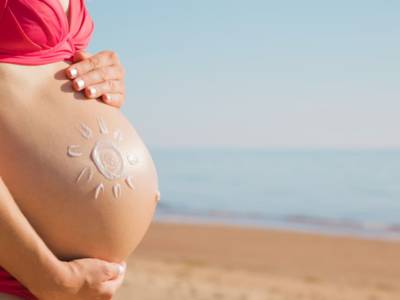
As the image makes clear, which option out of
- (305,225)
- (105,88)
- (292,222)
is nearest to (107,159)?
(105,88)

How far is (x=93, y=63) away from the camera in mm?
1970

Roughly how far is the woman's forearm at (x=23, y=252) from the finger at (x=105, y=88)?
0.37 meters

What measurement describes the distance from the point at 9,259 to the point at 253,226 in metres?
15.1

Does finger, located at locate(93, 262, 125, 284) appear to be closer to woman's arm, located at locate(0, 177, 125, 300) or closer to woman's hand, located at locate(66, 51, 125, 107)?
woman's arm, located at locate(0, 177, 125, 300)

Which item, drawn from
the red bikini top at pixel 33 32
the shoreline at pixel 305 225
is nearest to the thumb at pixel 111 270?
the red bikini top at pixel 33 32

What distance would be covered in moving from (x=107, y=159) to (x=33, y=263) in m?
0.36

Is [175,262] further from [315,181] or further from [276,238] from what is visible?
[315,181]

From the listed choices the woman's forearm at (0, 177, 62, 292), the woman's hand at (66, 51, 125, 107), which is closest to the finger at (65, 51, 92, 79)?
the woman's hand at (66, 51, 125, 107)

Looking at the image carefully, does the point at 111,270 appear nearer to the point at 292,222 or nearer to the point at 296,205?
the point at 292,222

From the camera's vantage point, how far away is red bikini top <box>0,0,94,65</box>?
5.72 feet

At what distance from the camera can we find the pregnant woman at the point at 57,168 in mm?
1642

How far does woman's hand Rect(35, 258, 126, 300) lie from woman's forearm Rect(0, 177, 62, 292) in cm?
2

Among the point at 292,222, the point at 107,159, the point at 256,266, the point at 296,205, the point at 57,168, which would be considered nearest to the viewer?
the point at 57,168

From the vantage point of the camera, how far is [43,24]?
1.78 m
